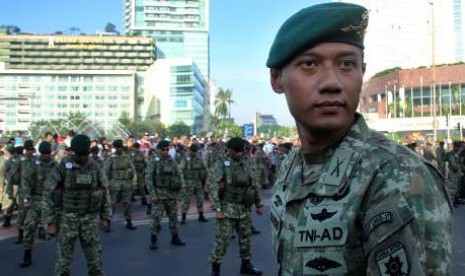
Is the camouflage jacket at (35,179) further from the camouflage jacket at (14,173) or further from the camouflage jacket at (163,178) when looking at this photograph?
the camouflage jacket at (163,178)

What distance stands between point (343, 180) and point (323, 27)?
15.5 inches

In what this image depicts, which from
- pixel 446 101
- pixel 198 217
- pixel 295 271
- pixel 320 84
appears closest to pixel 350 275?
pixel 295 271

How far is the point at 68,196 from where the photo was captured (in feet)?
20.6

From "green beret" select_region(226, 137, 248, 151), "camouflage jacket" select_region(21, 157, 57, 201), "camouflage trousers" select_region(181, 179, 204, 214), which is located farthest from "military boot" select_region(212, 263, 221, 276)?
"camouflage trousers" select_region(181, 179, 204, 214)

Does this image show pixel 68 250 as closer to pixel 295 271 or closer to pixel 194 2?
pixel 295 271

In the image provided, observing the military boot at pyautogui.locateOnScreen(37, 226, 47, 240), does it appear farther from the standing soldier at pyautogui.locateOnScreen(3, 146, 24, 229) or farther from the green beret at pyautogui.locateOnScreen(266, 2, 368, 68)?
the green beret at pyautogui.locateOnScreen(266, 2, 368, 68)

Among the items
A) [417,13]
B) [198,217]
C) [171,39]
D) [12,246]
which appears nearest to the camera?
[12,246]

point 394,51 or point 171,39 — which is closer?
point 394,51

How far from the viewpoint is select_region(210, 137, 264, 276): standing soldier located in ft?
23.8

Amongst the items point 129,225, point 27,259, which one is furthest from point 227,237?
point 129,225

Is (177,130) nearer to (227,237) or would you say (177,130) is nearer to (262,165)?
(262,165)

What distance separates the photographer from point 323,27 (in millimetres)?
1268

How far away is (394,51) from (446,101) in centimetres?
1899

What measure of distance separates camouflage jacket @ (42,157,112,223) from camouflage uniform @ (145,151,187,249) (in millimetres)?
2954
